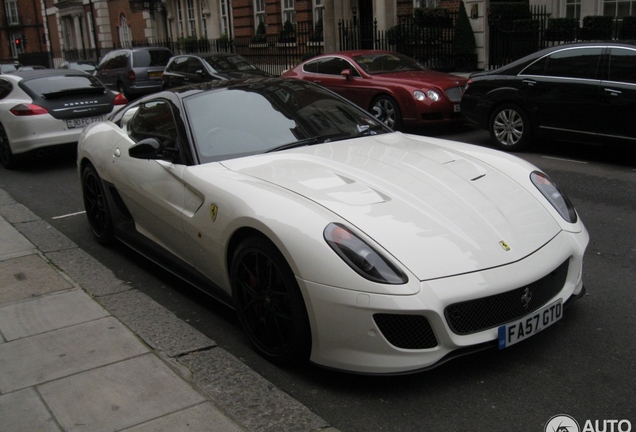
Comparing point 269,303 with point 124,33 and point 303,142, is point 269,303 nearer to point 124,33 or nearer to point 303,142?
point 303,142

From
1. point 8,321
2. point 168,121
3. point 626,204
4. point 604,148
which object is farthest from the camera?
point 604,148

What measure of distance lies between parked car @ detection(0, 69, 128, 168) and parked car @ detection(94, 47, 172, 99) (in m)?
10.9

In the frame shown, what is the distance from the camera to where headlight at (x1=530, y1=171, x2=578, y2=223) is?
4273mm

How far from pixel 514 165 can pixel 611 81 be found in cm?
519

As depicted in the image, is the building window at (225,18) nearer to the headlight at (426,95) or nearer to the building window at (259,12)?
the building window at (259,12)

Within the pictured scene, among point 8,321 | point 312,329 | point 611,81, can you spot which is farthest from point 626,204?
point 8,321

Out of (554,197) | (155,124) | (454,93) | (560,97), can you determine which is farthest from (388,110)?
(554,197)

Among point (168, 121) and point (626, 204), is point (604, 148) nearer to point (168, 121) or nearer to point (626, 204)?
point (626, 204)

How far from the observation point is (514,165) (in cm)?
468

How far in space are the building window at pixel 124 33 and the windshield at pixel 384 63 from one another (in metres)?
34.7

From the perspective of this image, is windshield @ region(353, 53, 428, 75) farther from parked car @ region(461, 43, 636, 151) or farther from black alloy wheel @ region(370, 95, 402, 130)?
parked car @ region(461, 43, 636, 151)

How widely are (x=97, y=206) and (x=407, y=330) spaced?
Result: 391cm

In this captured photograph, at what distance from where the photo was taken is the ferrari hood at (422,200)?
11.9 feet

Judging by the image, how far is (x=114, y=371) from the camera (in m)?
3.86
